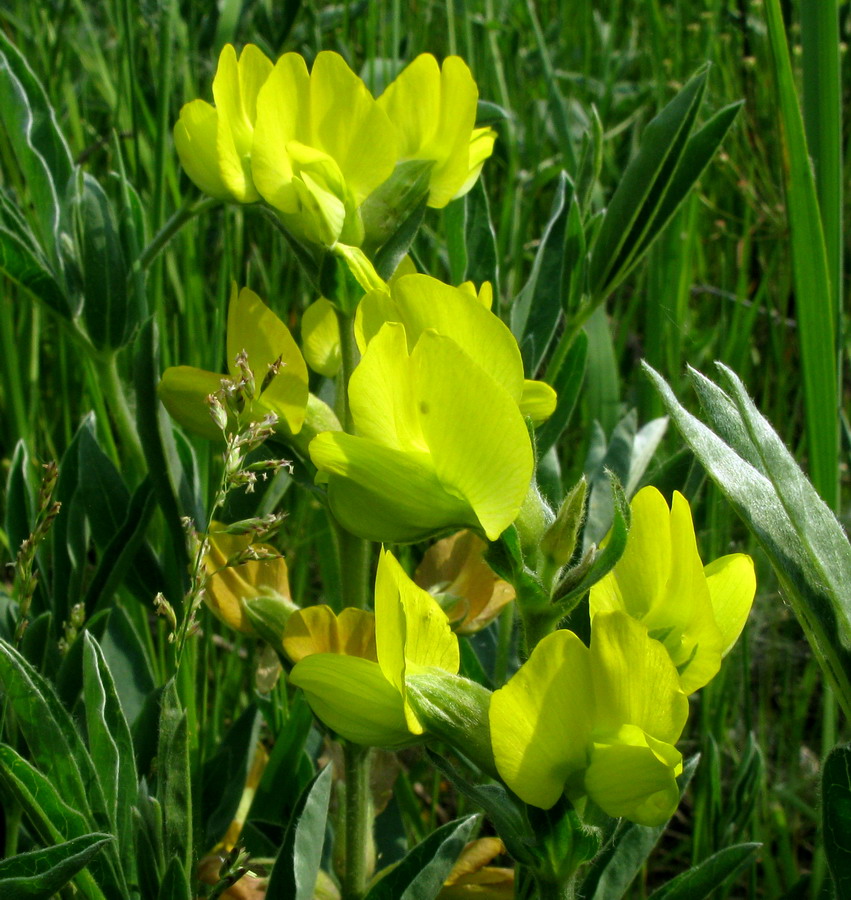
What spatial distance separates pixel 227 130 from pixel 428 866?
559mm

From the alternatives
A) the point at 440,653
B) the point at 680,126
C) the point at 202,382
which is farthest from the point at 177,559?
the point at 680,126

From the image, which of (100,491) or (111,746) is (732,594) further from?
(100,491)

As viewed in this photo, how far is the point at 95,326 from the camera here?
1.13 metres

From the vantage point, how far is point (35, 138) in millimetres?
1205

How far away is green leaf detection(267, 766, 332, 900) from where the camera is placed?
731 mm

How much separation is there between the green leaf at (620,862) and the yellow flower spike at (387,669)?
11.4 inches

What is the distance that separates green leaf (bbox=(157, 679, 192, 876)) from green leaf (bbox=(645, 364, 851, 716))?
36 centimetres

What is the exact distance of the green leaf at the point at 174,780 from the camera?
0.70 metres

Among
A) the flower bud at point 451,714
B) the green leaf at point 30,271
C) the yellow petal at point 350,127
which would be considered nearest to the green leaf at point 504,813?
the flower bud at point 451,714

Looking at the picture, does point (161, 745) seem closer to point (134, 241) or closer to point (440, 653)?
point (440, 653)

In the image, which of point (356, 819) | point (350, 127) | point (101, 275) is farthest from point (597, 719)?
point (101, 275)

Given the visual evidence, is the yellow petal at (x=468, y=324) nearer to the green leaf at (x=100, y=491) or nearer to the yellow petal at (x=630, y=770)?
the yellow petal at (x=630, y=770)

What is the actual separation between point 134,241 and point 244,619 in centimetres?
47

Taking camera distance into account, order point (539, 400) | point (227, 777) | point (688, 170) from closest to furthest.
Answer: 1. point (539, 400)
2. point (227, 777)
3. point (688, 170)
